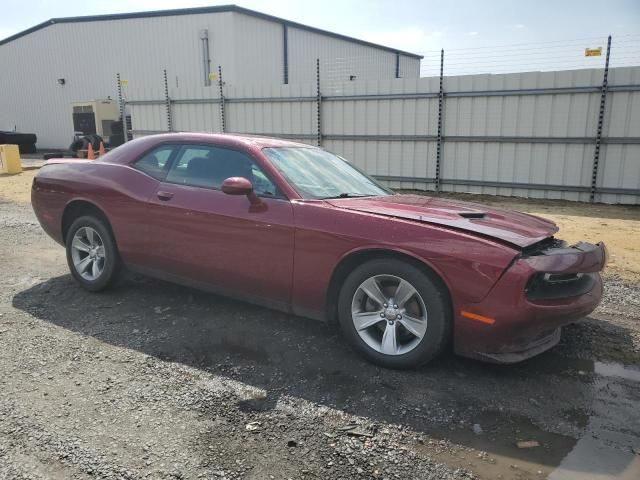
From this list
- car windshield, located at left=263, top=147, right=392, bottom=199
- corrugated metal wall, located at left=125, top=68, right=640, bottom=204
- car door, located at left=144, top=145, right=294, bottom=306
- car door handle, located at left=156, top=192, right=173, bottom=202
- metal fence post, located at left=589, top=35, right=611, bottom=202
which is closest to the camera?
car door, located at left=144, top=145, right=294, bottom=306

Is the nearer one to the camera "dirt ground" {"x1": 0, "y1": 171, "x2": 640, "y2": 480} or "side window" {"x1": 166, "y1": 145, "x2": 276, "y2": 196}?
"dirt ground" {"x1": 0, "y1": 171, "x2": 640, "y2": 480}

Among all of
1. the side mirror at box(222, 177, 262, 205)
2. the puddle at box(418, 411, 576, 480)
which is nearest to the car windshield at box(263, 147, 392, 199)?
the side mirror at box(222, 177, 262, 205)

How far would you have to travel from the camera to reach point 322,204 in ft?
12.2

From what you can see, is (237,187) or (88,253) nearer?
(237,187)

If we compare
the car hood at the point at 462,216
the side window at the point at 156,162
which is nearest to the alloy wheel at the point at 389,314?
the car hood at the point at 462,216

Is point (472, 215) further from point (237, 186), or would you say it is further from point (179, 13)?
point (179, 13)

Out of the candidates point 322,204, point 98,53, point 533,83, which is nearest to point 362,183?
point 322,204

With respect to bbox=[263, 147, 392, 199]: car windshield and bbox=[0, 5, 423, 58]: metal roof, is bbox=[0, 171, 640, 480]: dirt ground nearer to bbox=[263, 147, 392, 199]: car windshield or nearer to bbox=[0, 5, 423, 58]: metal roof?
bbox=[263, 147, 392, 199]: car windshield

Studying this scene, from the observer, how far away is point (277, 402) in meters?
3.06

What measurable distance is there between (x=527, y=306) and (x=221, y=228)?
2.23 metres

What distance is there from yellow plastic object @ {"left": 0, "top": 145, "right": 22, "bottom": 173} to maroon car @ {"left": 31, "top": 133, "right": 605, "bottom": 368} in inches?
530

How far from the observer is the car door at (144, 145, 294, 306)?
376 centimetres

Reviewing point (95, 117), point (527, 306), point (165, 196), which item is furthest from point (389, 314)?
point (95, 117)

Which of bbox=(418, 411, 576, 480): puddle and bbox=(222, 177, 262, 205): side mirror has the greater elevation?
bbox=(222, 177, 262, 205): side mirror
